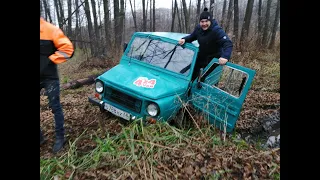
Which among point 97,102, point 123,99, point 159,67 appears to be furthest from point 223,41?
point 97,102

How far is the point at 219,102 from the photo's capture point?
13.8 feet

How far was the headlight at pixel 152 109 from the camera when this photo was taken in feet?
12.8

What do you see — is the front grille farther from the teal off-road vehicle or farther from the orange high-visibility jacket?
the orange high-visibility jacket

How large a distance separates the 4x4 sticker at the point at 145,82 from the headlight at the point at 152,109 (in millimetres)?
401

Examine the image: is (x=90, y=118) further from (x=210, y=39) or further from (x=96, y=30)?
(x=96, y=30)

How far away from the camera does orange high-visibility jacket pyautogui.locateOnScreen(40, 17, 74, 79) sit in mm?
3006

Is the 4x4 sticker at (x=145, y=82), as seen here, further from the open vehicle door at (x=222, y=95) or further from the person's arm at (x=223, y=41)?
the person's arm at (x=223, y=41)

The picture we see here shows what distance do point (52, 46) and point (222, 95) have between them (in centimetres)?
260

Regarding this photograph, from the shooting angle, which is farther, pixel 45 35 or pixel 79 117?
pixel 79 117

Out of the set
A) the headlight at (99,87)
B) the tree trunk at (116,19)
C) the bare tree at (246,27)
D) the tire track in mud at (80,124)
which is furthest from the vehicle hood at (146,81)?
the tree trunk at (116,19)
